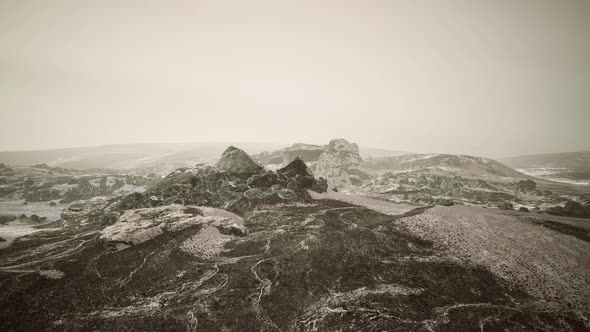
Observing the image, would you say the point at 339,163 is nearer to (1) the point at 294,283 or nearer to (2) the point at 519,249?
(2) the point at 519,249

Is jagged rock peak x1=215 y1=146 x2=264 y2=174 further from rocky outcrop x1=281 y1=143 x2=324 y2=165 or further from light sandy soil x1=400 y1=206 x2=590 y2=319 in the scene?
rocky outcrop x1=281 y1=143 x2=324 y2=165

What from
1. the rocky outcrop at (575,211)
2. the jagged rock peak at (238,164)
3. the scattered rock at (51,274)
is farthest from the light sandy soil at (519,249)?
the scattered rock at (51,274)

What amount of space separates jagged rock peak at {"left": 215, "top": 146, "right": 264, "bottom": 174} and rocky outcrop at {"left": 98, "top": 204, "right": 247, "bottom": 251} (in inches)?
258

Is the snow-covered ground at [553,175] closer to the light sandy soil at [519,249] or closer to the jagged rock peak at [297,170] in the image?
the light sandy soil at [519,249]

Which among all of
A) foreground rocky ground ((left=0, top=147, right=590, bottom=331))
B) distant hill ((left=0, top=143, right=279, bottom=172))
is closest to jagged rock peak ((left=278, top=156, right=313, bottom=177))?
foreground rocky ground ((left=0, top=147, right=590, bottom=331))

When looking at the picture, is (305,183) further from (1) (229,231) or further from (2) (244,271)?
(2) (244,271)

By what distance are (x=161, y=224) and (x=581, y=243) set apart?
19711mm

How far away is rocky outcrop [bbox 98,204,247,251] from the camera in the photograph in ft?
40.5

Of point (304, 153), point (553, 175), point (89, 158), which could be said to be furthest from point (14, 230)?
point (89, 158)

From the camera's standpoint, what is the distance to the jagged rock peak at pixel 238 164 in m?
22.5

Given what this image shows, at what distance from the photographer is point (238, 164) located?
23.1 meters

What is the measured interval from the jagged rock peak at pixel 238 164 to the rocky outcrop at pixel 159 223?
655 centimetres

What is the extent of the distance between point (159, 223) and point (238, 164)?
398 inches

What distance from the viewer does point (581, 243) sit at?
11.5 meters
